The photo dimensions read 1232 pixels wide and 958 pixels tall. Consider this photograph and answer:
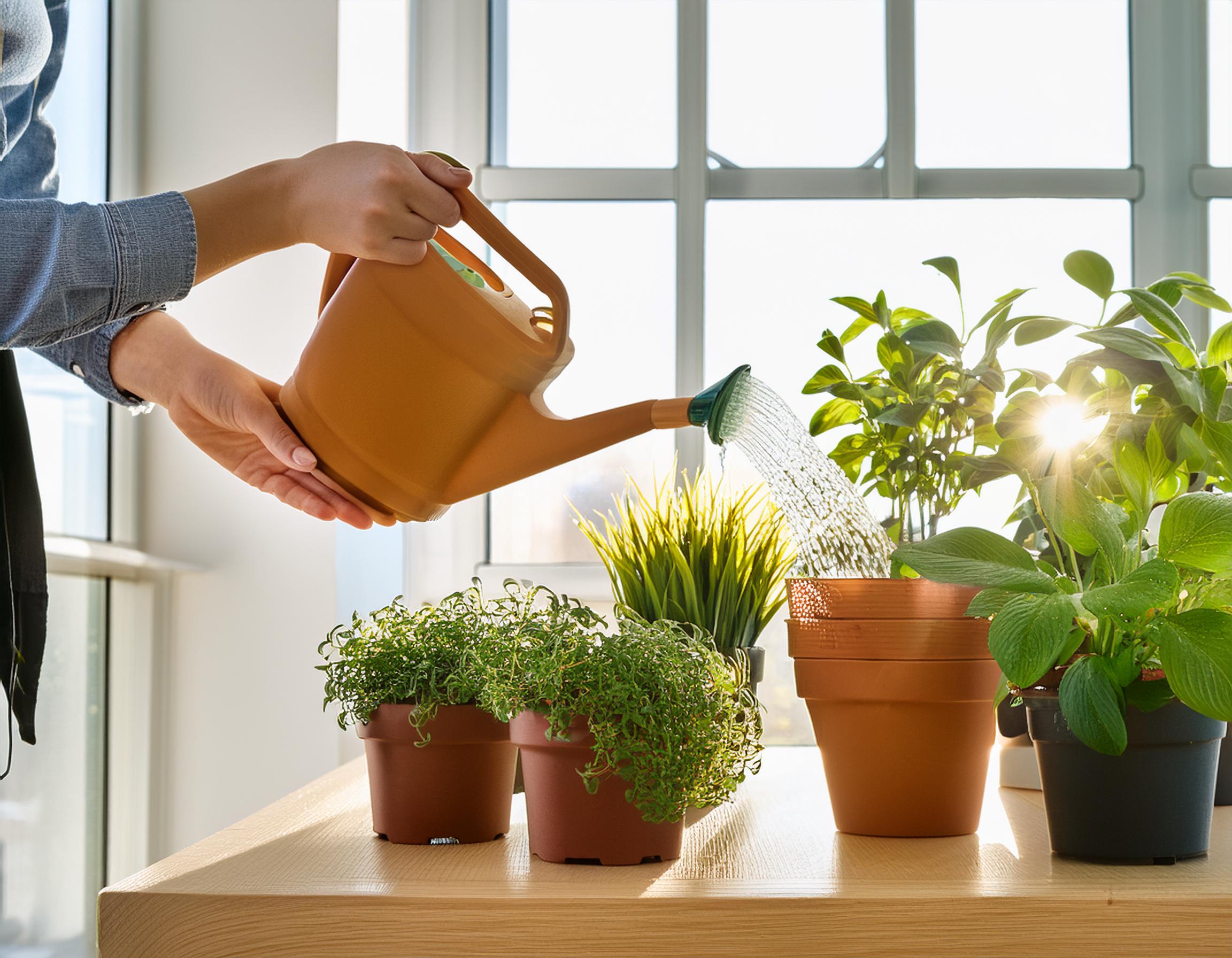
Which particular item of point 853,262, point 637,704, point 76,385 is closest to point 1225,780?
point 637,704

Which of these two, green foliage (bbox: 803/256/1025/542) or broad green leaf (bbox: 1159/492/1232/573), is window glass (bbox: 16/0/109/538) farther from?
broad green leaf (bbox: 1159/492/1232/573)

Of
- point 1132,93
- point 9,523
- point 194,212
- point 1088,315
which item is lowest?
point 9,523

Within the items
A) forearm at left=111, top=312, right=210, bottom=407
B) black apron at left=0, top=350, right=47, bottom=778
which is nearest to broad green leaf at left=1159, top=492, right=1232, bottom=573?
forearm at left=111, top=312, right=210, bottom=407

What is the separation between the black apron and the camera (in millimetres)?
940

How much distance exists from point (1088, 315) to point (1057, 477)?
4.66ft

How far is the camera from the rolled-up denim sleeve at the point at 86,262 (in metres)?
0.62

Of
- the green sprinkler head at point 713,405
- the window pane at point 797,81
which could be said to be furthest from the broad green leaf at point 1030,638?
the window pane at point 797,81

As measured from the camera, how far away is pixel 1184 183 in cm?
196

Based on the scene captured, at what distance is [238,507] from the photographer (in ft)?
5.13

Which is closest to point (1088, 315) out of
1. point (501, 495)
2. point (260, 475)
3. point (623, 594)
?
point (501, 495)

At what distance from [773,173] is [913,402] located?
116 cm

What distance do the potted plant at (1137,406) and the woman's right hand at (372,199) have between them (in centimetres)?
43

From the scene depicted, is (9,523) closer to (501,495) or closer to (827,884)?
(827,884)

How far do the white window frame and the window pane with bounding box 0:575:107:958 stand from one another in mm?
591
